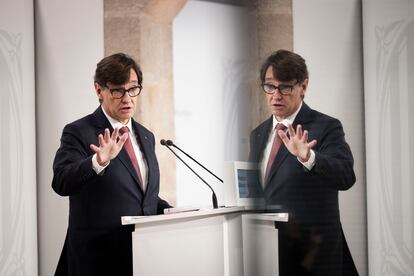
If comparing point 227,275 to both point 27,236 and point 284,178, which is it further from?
point 27,236

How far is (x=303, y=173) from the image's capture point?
12.9 feet

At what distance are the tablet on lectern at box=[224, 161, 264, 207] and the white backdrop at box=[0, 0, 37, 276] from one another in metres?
1.37

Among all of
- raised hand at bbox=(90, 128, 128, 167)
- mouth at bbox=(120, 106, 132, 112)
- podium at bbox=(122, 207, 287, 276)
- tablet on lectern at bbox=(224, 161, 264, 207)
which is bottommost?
podium at bbox=(122, 207, 287, 276)

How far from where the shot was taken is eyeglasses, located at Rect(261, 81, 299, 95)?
13.1 ft

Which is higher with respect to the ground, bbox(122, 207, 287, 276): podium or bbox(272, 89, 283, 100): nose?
bbox(272, 89, 283, 100): nose

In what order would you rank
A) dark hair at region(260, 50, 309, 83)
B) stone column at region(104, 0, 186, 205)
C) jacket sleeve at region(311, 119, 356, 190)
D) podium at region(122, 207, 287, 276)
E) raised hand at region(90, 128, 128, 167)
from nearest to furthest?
podium at region(122, 207, 287, 276), raised hand at region(90, 128, 128, 167), jacket sleeve at region(311, 119, 356, 190), dark hair at region(260, 50, 309, 83), stone column at region(104, 0, 186, 205)

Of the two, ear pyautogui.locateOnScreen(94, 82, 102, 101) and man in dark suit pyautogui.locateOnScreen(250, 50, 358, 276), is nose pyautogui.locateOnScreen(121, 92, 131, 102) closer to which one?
ear pyautogui.locateOnScreen(94, 82, 102, 101)

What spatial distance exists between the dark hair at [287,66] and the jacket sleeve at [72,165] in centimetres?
133

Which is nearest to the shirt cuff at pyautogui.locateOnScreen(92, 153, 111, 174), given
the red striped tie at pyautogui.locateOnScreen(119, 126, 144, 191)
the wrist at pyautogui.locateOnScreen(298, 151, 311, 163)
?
the red striped tie at pyautogui.locateOnScreen(119, 126, 144, 191)

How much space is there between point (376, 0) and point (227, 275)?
2.09 m

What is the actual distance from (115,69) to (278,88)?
3.79ft

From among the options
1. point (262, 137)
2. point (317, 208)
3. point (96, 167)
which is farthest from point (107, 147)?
point (317, 208)

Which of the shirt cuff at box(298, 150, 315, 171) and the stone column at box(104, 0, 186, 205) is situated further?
the stone column at box(104, 0, 186, 205)

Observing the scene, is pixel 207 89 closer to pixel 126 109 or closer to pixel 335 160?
pixel 126 109
